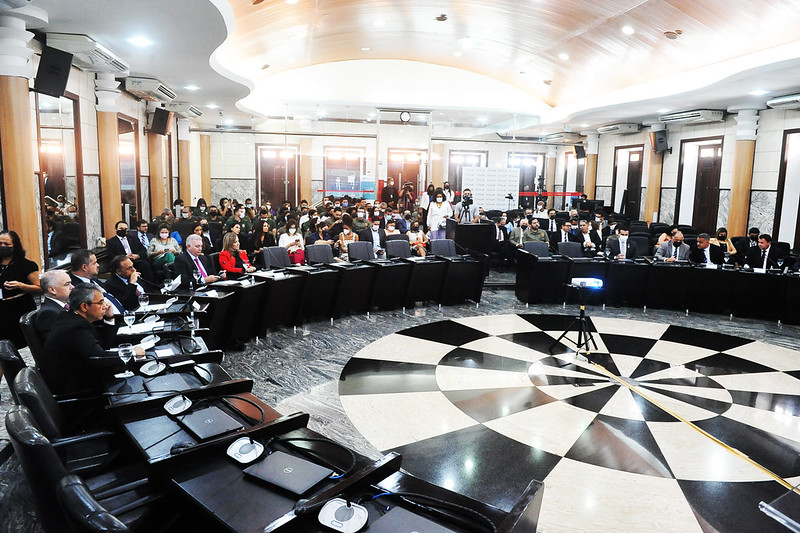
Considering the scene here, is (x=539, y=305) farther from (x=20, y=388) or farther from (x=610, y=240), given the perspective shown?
(x=20, y=388)

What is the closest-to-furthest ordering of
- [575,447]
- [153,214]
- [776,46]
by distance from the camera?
[575,447]
[776,46]
[153,214]

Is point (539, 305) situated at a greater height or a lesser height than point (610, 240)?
lesser

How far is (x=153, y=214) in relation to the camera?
46.3 ft

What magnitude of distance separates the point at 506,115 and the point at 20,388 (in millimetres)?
15479

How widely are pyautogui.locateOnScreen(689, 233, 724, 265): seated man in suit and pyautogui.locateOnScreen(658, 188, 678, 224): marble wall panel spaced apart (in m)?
6.84

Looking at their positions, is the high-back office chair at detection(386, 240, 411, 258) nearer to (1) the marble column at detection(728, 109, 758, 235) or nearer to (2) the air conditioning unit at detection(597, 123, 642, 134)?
(1) the marble column at detection(728, 109, 758, 235)

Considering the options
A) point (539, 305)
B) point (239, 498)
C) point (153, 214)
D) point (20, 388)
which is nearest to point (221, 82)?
point (153, 214)

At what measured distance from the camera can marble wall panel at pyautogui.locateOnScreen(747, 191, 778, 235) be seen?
1250 centimetres

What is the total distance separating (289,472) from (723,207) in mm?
14733

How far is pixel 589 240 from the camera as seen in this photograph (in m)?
11.0

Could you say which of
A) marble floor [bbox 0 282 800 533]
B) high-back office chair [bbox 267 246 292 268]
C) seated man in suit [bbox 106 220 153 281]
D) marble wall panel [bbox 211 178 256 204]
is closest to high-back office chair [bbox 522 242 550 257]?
marble floor [bbox 0 282 800 533]

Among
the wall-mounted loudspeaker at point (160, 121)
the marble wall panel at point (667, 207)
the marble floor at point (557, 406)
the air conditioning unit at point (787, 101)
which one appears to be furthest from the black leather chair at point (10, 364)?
the marble wall panel at point (667, 207)

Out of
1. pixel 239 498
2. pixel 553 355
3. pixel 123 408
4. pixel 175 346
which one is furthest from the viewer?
pixel 553 355

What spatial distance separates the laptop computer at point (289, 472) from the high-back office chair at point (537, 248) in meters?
7.61
